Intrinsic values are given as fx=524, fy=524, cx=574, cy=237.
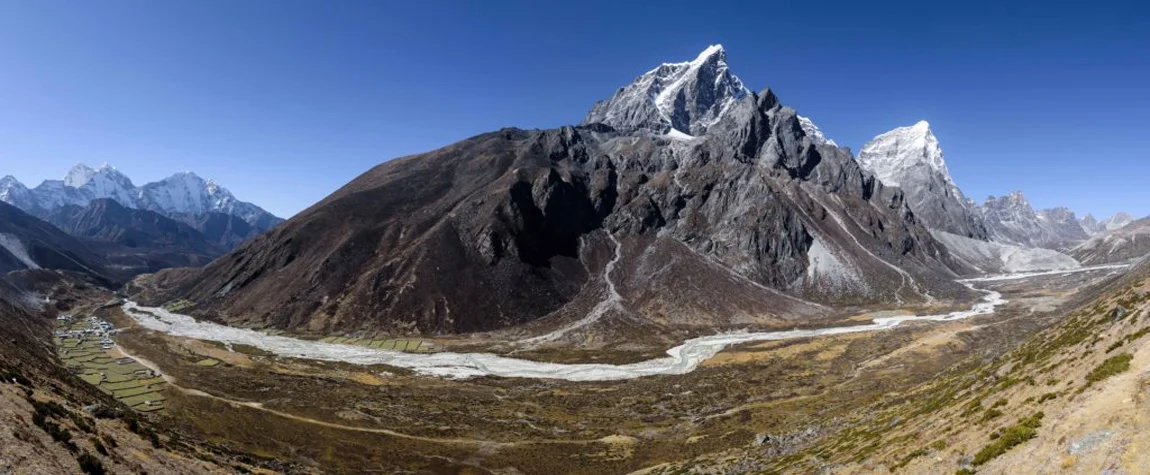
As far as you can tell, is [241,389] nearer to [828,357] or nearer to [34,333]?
[34,333]

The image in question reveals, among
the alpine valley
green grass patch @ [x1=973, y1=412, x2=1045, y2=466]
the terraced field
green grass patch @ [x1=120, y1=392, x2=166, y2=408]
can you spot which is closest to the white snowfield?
the alpine valley

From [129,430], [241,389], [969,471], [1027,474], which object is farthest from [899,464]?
[241,389]

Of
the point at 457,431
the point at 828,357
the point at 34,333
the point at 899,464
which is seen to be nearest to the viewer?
the point at 899,464

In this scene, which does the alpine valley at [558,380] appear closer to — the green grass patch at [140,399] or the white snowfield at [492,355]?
the green grass patch at [140,399]

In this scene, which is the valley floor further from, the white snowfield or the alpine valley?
the white snowfield

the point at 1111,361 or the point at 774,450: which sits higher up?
the point at 1111,361

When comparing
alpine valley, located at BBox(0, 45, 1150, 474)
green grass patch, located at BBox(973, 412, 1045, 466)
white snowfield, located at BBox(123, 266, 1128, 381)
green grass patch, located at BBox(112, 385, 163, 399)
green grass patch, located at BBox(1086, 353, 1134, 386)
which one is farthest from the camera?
white snowfield, located at BBox(123, 266, 1128, 381)
